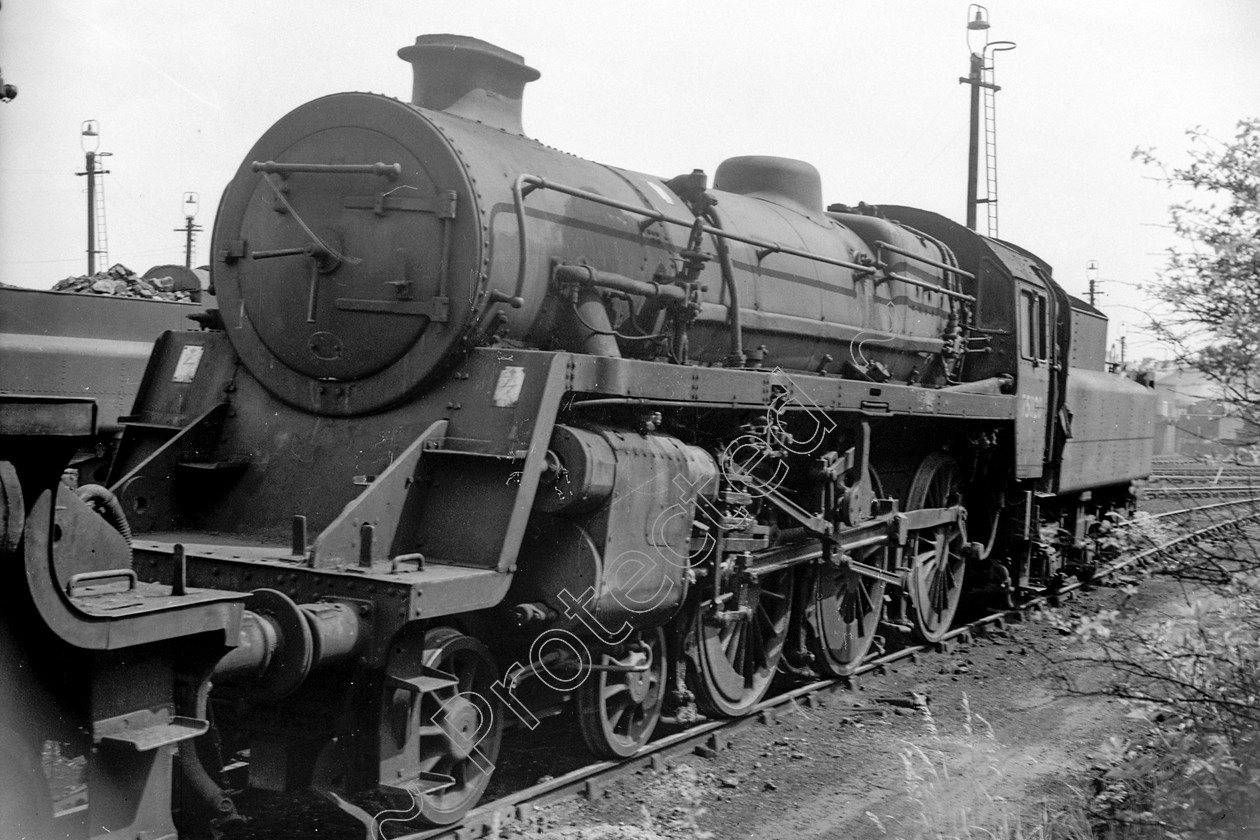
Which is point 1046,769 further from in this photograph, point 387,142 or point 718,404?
point 387,142

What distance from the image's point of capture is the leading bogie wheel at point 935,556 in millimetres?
8852

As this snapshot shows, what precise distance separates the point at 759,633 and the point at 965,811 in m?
2.20

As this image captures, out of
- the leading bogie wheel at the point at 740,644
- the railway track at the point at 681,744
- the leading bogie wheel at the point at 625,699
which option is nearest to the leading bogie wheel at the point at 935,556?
the railway track at the point at 681,744

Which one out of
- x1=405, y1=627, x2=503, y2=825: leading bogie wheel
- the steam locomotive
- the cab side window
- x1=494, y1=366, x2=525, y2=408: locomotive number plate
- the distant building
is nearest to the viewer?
the steam locomotive

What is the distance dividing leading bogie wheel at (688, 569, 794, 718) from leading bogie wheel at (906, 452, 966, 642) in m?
1.75

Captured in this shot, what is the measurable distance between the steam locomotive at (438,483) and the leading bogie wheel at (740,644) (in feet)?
0.08

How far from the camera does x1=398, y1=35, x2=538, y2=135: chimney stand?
5.81 meters

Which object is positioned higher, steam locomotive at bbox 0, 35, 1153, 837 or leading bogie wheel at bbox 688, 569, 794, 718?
steam locomotive at bbox 0, 35, 1153, 837

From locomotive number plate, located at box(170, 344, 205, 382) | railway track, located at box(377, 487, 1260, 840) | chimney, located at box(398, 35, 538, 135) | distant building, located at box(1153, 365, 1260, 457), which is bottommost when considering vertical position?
railway track, located at box(377, 487, 1260, 840)

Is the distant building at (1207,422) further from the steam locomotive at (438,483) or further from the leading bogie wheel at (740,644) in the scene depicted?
the leading bogie wheel at (740,644)

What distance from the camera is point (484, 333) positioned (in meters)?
5.19

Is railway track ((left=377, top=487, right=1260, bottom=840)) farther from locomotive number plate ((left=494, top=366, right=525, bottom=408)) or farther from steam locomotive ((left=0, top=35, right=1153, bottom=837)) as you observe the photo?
locomotive number plate ((left=494, top=366, right=525, bottom=408))

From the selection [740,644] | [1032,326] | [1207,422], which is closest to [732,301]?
[740,644]

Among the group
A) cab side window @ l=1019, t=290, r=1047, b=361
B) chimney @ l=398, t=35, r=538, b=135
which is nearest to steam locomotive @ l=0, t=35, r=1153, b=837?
chimney @ l=398, t=35, r=538, b=135
